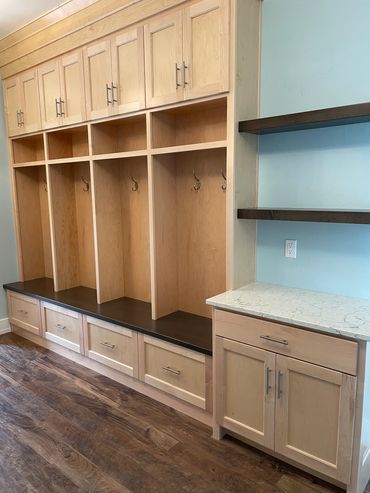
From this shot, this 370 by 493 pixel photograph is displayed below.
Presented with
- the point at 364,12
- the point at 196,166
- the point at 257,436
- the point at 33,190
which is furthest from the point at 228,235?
the point at 33,190

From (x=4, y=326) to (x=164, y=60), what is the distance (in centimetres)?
A: 318

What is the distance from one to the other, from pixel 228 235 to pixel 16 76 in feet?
9.13

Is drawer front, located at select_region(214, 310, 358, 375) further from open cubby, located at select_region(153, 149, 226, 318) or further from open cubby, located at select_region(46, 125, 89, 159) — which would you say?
open cubby, located at select_region(46, 125, 89, 159)

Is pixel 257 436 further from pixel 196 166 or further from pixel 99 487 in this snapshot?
pixel 196 166

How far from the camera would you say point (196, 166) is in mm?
2725

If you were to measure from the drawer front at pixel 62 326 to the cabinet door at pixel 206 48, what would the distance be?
206 cm

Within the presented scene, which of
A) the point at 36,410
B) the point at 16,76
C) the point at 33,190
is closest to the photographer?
the point at 36,410

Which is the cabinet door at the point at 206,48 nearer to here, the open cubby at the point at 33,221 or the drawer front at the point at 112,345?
the drawer front at the point at 112,345

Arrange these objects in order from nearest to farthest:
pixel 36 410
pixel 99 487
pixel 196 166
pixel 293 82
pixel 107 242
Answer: pixel 99 487 < pixel 293 82 < pixel 36 410 < pixel 196 166 < pixel 107 242

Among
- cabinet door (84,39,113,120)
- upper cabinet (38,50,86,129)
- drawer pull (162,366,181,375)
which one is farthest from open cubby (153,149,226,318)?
upper cabinet (38,50,86,129)

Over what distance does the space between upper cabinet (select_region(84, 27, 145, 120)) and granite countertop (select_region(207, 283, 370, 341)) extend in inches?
59.2

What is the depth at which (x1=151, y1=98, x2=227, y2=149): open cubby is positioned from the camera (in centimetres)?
253

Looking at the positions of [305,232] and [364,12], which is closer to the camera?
[364,12]

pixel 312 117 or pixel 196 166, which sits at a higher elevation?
pixel 312 117
